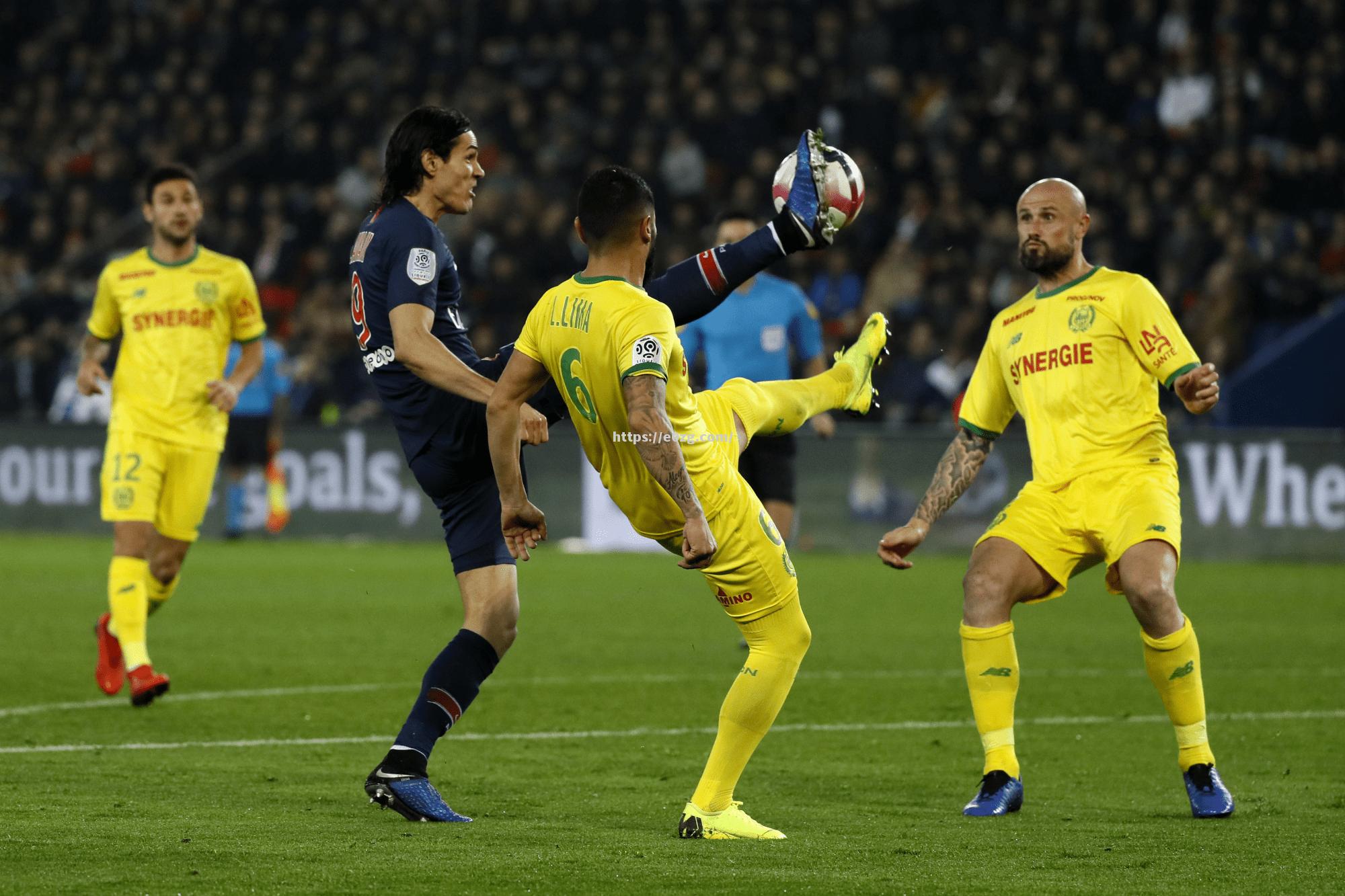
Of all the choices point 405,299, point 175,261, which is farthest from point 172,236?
point 405,299

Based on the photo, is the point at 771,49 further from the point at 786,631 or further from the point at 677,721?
the point at 786,631

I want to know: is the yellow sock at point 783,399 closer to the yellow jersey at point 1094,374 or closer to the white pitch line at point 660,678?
the yellow jersey at point 1094,374

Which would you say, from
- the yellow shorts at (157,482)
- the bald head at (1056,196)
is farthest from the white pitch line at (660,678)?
the bald head at (1056,196)

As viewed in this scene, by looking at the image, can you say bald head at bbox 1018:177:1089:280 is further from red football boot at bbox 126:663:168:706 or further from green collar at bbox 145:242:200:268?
green collar at bbox 145:242:200:268

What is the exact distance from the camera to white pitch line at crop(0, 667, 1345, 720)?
8.83 m

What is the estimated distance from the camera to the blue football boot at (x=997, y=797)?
5844 mm

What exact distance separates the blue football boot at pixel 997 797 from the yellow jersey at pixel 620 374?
4.33 feet

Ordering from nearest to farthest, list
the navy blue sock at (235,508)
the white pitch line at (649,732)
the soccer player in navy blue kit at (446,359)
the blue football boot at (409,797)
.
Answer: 1. the blue football boot at (409,797)
2. the soccer player in navy blue kit at (446,359)
3. the white pitch line at (649,732)
4. the navy blue sock at (235,508)

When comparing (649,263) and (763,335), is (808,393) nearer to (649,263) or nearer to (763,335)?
(649,263)

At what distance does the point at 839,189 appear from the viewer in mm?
5883

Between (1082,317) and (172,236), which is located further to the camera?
(172,236)

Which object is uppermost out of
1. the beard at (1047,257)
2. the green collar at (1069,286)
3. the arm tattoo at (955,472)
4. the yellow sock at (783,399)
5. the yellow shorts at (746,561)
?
the beard at (1047,257)

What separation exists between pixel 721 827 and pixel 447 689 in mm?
1044

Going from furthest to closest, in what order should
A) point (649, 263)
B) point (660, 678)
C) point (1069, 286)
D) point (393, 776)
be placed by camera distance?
point (660, 678)
point (1069, 286)
point (393, 776)
point (649, 263)
